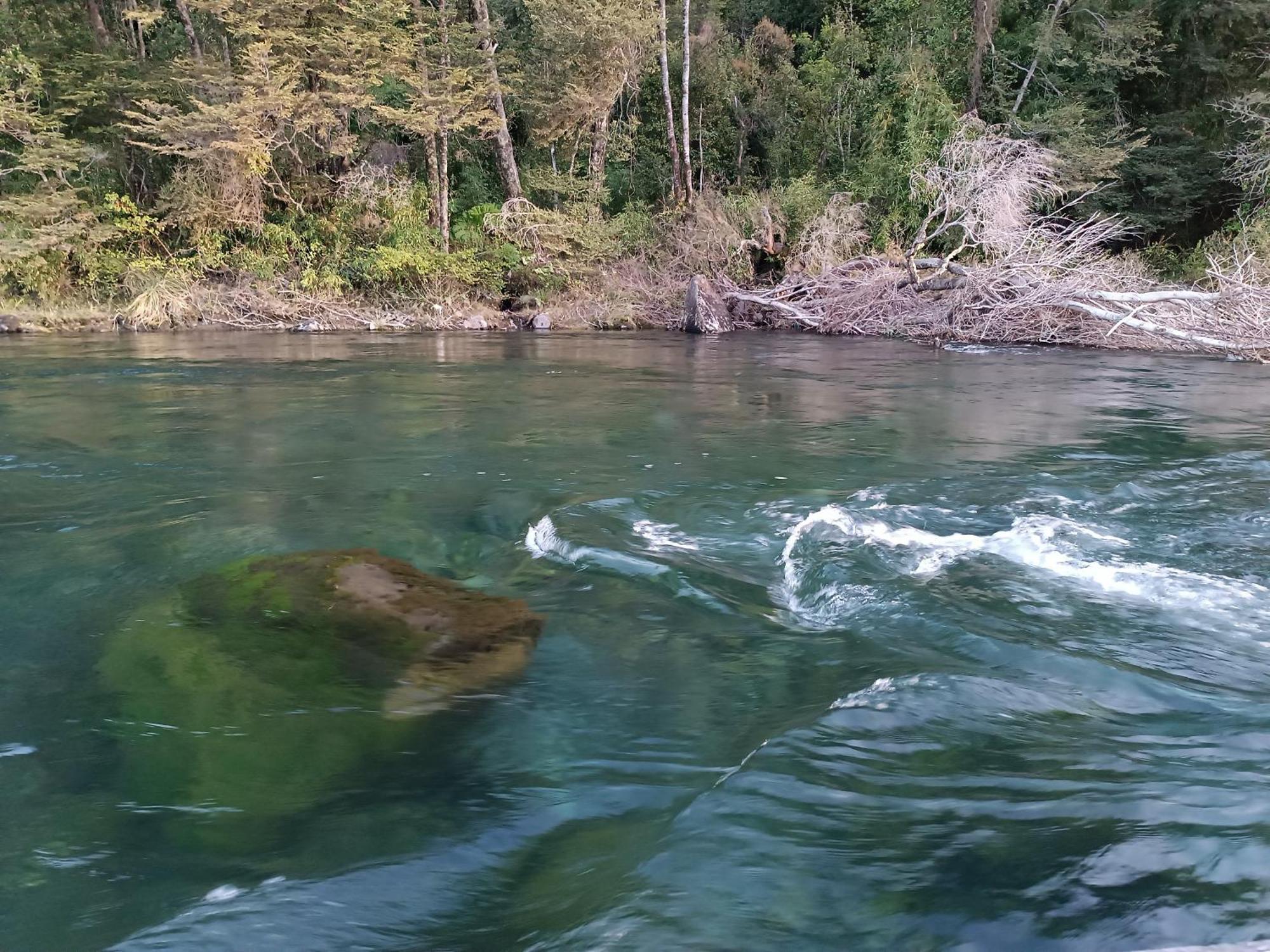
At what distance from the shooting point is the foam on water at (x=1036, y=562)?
12.9 feet

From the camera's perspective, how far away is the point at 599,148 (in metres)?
23.3

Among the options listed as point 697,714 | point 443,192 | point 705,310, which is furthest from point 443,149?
point 697,714

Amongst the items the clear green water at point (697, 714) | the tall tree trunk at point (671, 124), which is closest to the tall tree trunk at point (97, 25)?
the tall tree trunk at point (671, 124)

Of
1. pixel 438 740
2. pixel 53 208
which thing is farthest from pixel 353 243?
pixel 438 740

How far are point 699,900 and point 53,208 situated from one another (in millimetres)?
22317

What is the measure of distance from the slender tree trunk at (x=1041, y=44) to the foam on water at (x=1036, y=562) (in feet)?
59.5

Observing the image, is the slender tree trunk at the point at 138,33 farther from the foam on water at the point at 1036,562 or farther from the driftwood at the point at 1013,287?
the foam on water at the point at 1036,562

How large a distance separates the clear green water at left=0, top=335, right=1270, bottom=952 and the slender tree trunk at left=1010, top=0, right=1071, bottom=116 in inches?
624

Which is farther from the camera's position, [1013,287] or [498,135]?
[498,135]

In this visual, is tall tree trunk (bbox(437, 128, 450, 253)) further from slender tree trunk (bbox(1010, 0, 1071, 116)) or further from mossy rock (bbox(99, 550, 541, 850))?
mossy rock (bbox(99, 550, 541, 850))

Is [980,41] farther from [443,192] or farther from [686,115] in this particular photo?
[443,192]

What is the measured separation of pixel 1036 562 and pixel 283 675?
356cm

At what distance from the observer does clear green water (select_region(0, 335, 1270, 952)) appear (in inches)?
79.9

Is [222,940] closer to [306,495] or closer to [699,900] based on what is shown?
[699,900]
